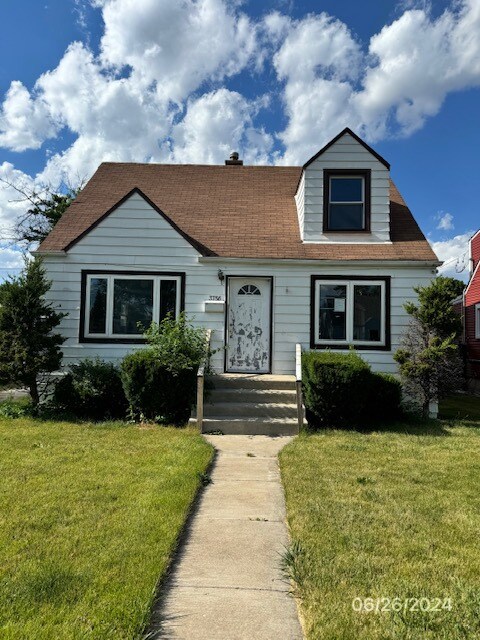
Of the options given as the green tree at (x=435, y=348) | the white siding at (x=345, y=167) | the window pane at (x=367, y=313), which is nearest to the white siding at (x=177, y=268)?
the window pane at (x=367, y=313)

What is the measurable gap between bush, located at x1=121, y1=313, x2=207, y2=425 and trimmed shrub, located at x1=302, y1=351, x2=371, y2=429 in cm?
221

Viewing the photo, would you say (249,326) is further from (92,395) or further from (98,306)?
(92,395)

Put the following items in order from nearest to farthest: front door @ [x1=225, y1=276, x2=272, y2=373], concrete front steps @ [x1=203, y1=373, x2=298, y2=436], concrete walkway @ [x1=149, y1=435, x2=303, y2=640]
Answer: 1. concrete walkway @ [x1=149, y1=435, x2=303, y2=640]
2. concrete front steps @ [x1=203, y1=373, x2=298, y2=436]
3. front door @ [x1=225, y1=276, x2=272, y2=373]

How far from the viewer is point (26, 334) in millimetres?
8883

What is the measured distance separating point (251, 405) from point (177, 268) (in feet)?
12.8

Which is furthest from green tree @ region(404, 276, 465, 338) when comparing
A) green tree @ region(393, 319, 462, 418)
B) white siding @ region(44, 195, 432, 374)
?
white siding @ region(44, 195, 432, 374)

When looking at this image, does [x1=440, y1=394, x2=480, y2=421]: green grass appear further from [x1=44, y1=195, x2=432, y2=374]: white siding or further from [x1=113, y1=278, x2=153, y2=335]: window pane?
[x1=113, y1=278, x2=153, y2=335]: window pane

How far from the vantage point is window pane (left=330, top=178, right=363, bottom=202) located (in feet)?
36.2

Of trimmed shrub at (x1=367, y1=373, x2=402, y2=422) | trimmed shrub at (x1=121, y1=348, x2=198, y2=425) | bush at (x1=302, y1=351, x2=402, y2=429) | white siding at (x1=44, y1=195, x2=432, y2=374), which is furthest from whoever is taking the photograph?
white siding at (x1=44, y1=195, x2=432, y2=374)

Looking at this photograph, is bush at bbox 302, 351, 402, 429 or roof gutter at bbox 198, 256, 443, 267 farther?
roof gutter at bbox 198, 256, 443, 267

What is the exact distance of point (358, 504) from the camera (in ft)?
14.7

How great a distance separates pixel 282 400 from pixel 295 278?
3092 millimetres

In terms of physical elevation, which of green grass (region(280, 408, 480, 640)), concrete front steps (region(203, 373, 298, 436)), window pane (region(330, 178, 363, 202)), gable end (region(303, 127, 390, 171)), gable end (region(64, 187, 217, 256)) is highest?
gable end (region(303, 127, 390, 171))

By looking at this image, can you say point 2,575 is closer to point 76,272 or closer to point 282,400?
point 282,400
